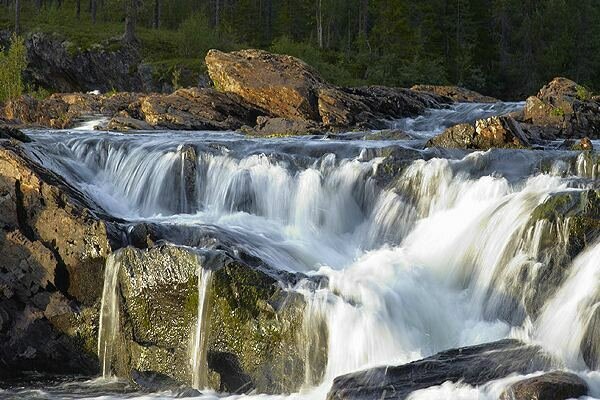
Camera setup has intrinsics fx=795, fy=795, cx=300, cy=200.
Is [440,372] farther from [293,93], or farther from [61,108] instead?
[61,108]

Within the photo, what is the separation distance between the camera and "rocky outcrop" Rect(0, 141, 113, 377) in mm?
11609

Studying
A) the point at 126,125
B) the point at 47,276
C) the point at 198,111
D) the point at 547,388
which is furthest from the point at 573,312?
the point at 198,111

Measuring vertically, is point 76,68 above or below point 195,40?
below

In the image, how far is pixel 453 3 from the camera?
64250mm

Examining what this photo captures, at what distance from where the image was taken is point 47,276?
39.1ft

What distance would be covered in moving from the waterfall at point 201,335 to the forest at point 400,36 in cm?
3591

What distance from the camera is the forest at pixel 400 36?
5091 centimetres

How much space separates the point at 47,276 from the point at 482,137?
10006mm

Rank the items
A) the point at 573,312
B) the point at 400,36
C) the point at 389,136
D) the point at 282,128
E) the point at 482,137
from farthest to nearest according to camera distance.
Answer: the point at 400,36 < the point at 282,128 < the point at 389,136 < the point at 482,137 < the point at 573,312

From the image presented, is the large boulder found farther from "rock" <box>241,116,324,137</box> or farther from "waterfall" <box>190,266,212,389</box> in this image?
"waterfall" <box>190,266,212,389</box>

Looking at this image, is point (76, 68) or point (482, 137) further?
point (76, 68)

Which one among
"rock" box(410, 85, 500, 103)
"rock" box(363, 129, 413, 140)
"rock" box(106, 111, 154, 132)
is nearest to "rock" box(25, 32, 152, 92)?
"rock" box(410, 85, 500, 103)

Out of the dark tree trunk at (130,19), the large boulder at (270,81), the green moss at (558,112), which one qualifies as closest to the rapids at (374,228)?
the green moss at (558,112)

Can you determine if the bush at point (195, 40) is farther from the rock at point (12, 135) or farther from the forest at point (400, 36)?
the rock at point (12, 135)
